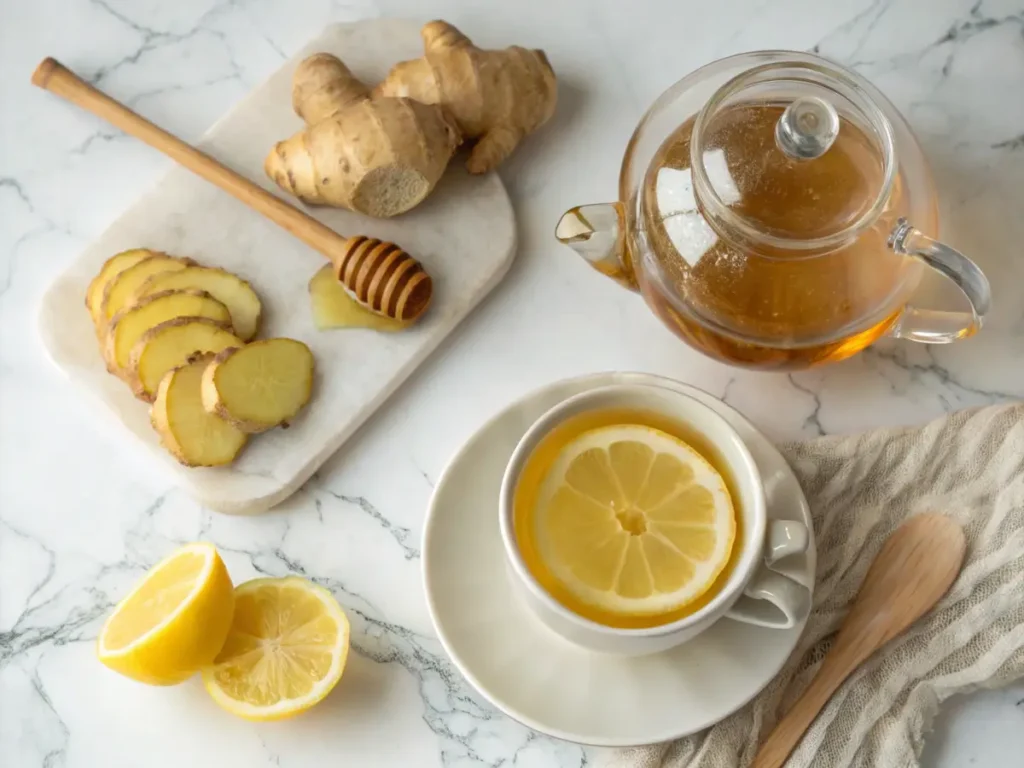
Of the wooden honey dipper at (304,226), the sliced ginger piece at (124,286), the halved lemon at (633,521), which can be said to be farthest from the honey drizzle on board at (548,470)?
the sliced ginger piece at (124,286)

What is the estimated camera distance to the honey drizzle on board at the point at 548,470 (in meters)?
0.82

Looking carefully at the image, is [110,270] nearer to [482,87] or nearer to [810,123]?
[482,87]

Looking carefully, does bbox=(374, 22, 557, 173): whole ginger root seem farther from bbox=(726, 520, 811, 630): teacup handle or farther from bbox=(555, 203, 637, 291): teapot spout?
bbox=(726, 520, 811, 630): teacup handle

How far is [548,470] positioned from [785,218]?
11.0 inches

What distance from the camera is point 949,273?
84 centimetres

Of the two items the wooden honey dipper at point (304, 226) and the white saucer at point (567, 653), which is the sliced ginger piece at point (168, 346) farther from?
the white saucer at point (567, 653)

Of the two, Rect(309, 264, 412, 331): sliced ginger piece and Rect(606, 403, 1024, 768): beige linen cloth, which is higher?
Rect(309, 264, 412, 331): sliced ginger piece

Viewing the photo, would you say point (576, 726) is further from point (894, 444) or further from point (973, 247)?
point (973, 247)

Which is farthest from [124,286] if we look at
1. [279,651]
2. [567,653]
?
[567,653]

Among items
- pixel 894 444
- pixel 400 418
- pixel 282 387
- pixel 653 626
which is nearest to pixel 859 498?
pixel 894 444

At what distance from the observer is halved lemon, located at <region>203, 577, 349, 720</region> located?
928mm

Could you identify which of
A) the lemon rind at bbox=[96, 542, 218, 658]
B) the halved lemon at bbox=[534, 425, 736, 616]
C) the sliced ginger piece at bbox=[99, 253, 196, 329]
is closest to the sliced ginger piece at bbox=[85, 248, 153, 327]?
the sliced ginger piece at bbox=[99, 253, 196, 329]

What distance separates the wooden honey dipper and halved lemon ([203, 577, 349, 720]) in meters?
0.29

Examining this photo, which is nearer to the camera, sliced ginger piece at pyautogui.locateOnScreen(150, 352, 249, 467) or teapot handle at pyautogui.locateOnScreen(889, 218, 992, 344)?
teapot handle at pyautogui.locateOnScreen(889, 218, 992, 344)
